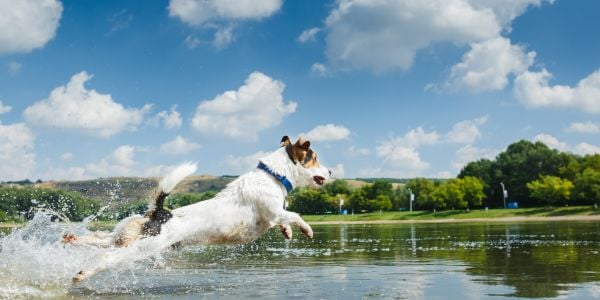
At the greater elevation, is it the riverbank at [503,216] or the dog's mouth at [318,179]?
the dog's mouth at [318,179]

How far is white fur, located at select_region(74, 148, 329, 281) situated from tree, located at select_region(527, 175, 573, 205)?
325ft

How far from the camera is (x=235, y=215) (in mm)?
8250

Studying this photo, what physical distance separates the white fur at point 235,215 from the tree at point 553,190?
98942 mm

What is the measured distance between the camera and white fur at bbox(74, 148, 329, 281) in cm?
803

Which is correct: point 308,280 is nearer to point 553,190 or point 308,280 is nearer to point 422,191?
point 553,190

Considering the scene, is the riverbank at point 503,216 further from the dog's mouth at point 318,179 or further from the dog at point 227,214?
the dog at point 227,214

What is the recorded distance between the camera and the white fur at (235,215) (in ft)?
26.3

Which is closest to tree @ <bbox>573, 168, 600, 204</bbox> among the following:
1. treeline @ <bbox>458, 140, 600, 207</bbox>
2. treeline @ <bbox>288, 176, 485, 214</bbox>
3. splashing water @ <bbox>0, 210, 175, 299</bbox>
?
treeline @ <bbox>458, 140, 600, 207</bbox>

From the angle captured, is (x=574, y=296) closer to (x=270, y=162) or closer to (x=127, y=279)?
(x=270, y=162)

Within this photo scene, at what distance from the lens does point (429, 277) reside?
11180mm

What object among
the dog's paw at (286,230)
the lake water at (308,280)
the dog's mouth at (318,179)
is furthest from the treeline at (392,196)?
the dog's paw at (286,230)

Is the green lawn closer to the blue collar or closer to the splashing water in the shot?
the blue collar

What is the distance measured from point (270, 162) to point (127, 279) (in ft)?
15.6

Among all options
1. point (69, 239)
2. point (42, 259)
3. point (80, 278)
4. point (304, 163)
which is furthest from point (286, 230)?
point (42, 259)
